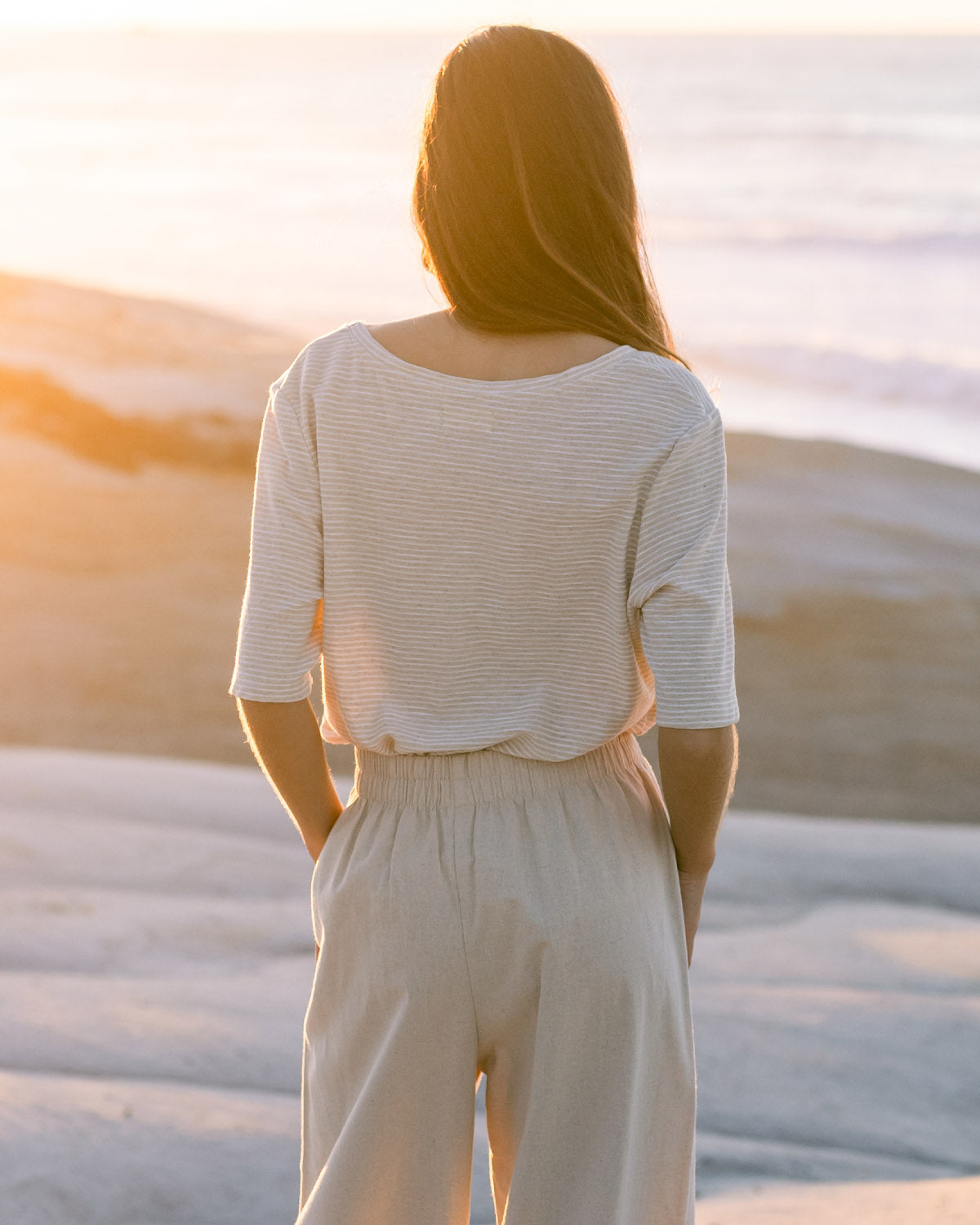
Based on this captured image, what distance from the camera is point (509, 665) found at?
1.61m

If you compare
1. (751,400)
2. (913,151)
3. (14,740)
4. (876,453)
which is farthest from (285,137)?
(14,740)

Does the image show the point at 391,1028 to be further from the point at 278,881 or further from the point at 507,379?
the point at 278,881

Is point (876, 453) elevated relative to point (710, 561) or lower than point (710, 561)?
lower

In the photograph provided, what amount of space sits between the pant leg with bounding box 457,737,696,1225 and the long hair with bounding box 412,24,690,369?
0.55 m

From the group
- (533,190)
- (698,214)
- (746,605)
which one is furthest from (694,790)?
(698,214)

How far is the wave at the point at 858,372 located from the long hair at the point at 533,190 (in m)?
16.7

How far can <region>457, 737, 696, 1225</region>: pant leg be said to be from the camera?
1583 millimetres

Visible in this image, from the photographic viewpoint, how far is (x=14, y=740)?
20.6 ft

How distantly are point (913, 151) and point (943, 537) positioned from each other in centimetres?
3112

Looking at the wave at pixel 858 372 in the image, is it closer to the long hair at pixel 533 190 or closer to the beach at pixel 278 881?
the beach at pixel 278 881

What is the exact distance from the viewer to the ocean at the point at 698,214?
17891mm

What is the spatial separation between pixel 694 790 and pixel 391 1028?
459 millimetres

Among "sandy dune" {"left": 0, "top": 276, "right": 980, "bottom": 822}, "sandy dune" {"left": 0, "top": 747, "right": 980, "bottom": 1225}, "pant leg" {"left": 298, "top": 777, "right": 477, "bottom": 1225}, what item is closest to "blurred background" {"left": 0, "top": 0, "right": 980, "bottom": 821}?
"sandy dune" {"left": 0, "top": 276, "right": 980, "bottom": 822}

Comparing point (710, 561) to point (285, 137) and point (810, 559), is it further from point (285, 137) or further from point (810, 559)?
point (285, 137)
